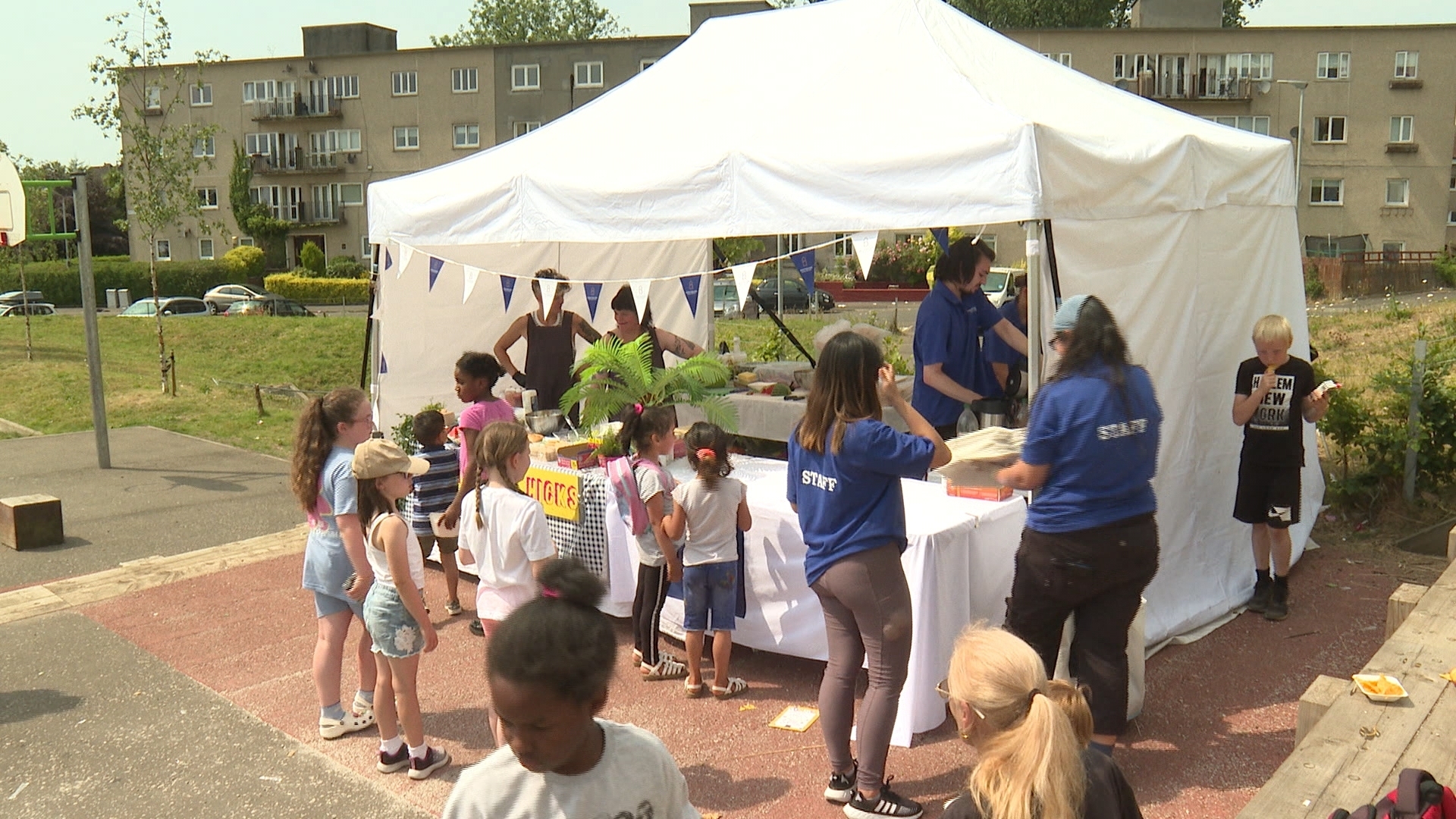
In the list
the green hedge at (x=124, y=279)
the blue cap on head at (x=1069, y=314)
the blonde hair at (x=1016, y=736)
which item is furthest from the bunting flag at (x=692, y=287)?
the green hedge at (x=124, y=279)

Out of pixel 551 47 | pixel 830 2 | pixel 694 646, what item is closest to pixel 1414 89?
pixel 551 47

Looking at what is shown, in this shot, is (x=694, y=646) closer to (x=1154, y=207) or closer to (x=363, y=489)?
Result: (x=363, y=489)

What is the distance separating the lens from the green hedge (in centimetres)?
4403

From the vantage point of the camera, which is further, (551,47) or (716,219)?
(551,47)

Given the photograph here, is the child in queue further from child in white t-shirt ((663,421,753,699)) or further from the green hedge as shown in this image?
the green hedge

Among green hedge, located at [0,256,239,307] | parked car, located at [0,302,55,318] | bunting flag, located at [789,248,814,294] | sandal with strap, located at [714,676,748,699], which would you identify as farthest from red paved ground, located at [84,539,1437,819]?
green hedge, located at [0,256,239,307]

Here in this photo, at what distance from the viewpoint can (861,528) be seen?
373 cm

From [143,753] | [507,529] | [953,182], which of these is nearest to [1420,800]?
[507,529]

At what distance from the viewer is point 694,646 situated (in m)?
5.06

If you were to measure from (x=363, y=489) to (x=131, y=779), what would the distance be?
1642 mm

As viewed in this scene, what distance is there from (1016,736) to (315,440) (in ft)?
10.8

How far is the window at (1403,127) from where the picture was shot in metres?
44.4

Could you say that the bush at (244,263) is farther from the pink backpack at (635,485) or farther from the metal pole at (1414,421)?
the metal pole at (1414,421)

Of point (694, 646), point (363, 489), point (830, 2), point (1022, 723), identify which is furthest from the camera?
point (830, 2)
